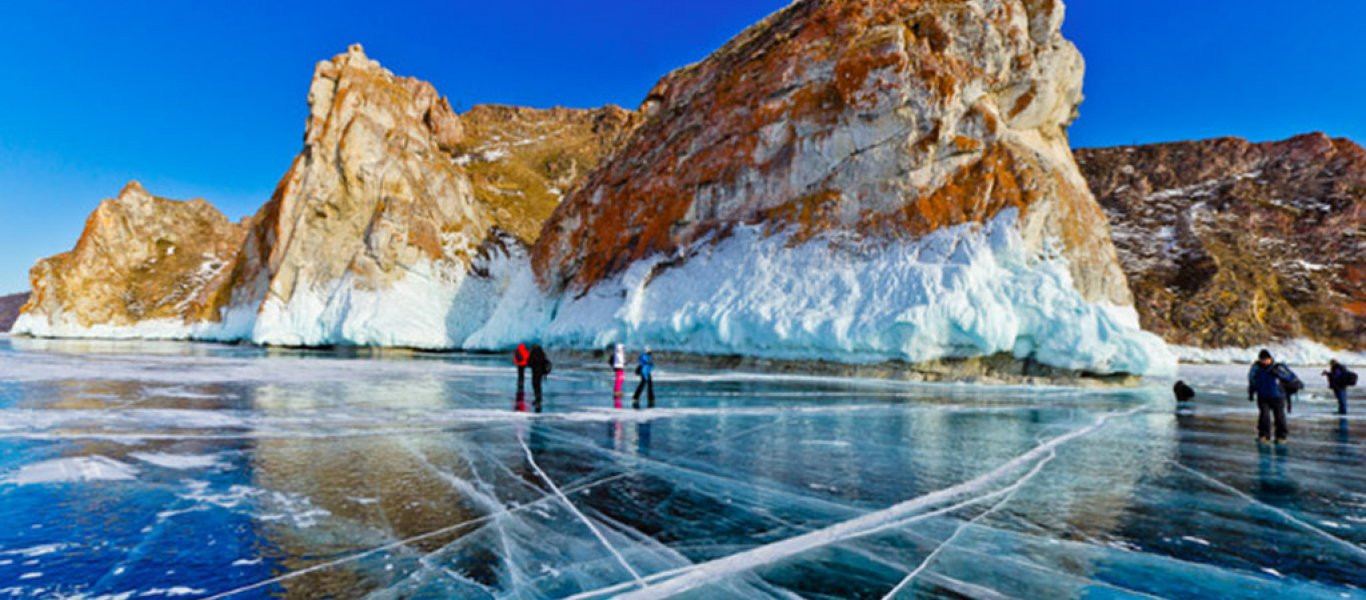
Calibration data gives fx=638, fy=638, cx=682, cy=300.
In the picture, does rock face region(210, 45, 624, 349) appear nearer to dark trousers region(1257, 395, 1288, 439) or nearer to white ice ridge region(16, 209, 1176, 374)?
white ice ridge region(16, 209, 1176, 374)

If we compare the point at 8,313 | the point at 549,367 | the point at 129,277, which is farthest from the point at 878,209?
the point at 8,313

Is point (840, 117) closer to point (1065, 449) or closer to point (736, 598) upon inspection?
point (1065, 449)

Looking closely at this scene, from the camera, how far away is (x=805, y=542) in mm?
5227

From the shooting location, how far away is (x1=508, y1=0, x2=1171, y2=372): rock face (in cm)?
2606

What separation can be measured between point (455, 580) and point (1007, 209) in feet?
96.2

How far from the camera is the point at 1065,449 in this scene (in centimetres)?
1017

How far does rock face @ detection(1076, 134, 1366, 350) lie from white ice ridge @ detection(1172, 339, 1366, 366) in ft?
3.12

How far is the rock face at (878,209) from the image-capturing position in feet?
85.5

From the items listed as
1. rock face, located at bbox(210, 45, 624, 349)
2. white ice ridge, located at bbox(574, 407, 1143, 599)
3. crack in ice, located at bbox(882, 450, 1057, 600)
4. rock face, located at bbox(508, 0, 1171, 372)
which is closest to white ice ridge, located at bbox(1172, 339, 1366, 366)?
rock face, located at bbox(508, 0, 1171, 372)

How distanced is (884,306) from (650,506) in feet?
74.7

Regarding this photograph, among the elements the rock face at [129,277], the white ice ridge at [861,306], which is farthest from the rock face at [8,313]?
the white ice ridge at [861,306]

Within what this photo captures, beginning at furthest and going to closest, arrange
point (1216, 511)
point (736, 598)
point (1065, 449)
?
point (1065, 449), point (1216, 511), point (736, 598)

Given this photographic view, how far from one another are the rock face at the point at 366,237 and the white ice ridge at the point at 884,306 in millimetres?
23701

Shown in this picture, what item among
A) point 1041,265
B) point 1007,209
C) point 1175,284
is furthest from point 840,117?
point 1175,284
